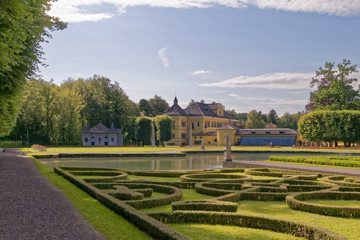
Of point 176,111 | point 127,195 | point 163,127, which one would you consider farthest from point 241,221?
point 176,111

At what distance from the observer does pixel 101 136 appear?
209 ft

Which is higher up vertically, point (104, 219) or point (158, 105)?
point (158, 105)

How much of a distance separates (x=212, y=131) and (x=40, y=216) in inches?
2645

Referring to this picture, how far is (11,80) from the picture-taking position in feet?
45.8

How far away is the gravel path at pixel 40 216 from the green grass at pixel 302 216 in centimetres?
378

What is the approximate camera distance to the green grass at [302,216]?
6.89 metres

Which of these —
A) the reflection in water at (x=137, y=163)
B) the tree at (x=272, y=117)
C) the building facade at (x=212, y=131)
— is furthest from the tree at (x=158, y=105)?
the reflection in water at (x=137, y=163)

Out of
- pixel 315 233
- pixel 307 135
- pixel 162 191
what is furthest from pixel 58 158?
pixel 307 135

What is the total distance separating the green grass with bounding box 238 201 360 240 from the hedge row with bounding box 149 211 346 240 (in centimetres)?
67

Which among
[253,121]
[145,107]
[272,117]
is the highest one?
[145,107]

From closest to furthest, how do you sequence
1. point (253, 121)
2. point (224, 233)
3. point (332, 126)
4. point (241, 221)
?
1. point (224, 233)
2. point (241, 221)
3. point (332, 126)
4. point (253, 121)

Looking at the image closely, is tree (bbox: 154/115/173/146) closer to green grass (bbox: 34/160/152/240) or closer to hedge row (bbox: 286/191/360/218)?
green grass (bbox: 34/160/152/240)

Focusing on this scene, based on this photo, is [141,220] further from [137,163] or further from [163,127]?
[163,127]

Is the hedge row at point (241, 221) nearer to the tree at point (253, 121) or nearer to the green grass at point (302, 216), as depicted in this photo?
the green grass at point (302, 216)
